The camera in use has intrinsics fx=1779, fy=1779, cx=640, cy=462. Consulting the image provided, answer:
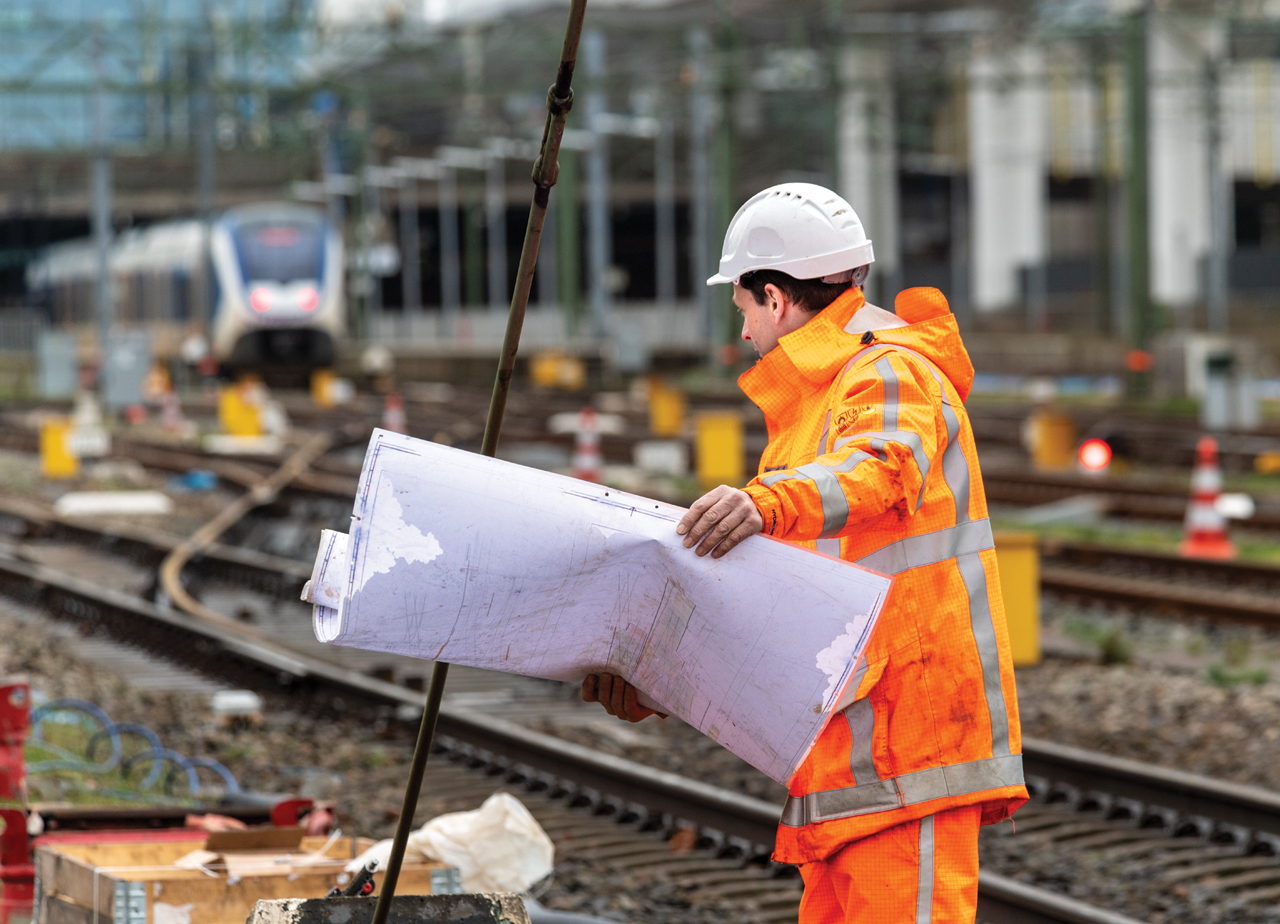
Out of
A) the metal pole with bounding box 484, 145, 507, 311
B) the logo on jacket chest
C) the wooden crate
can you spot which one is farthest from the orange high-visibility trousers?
the metal pole with bounding box 484, 145, 507, 311

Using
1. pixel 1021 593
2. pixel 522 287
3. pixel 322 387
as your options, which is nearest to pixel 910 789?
pixel 522 287

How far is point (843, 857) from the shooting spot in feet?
9.25

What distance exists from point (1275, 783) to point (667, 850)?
97.5 inches

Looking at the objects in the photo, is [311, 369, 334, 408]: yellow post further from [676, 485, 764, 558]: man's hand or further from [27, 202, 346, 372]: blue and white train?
[676, 485, 764, 558]: man's hand

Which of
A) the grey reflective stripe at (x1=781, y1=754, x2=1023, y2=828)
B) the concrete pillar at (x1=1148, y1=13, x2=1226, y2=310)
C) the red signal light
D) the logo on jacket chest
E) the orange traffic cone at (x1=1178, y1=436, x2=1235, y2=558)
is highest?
the concrete pillar at (x1=1148, y1=13, x2=1226, y2=310)

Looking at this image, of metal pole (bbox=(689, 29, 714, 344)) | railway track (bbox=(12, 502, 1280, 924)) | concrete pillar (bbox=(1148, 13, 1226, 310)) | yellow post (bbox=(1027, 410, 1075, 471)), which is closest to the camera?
railway track (bbox=(12, 502, 1280, 924))

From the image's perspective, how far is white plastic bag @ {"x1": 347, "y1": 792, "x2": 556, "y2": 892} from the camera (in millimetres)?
4492

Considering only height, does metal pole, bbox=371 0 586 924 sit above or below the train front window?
below

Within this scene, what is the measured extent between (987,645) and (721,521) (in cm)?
53

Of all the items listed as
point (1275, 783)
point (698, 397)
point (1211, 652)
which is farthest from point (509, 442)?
point (1275, 783)

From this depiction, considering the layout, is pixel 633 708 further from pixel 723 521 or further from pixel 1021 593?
pixel 1021 593

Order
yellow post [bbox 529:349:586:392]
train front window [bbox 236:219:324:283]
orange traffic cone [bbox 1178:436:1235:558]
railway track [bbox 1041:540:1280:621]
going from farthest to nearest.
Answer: yellow post [bbox 529:349:586:392], train front window [bbox 236:219:324:283], orange traffic cone [bbox 1178:436:1235:558], railway track [bbox 1041:540:1280:621]

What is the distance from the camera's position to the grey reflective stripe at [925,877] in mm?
2742

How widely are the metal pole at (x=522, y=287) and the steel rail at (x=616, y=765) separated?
2581 mm
